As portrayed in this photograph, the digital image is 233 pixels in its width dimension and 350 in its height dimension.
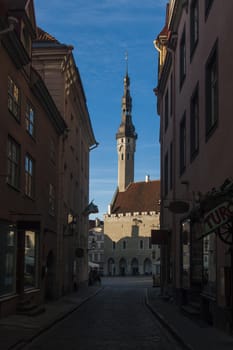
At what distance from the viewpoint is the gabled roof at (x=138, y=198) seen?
115625 millimetres

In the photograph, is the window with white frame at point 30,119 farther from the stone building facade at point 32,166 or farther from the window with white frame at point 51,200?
the window with white frame at point 51,200

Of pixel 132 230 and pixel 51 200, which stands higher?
pixel 132 230

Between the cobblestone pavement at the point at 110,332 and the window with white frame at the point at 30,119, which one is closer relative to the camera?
the cobblestone pavement at the point at 110,332

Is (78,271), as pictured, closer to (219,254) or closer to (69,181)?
(69,181)

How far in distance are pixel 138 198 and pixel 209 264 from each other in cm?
10163

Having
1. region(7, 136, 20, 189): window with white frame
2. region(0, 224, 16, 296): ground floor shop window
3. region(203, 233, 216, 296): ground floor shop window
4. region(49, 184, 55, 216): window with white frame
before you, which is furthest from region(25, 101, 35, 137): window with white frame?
region(203, 233, 216, 296): ground floor shop window

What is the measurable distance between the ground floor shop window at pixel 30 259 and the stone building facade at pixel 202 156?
5.64 metres

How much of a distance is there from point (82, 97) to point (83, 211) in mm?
9966

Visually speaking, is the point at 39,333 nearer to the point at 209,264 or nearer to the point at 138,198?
the point at 209,264

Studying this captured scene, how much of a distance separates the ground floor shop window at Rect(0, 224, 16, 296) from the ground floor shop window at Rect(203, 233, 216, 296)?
6.03 meters

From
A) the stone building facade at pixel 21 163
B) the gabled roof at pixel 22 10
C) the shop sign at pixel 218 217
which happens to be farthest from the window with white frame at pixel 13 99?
the shop sign at pixel 218 217

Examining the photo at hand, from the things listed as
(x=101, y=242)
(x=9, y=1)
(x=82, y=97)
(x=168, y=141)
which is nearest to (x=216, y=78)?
(x=9, y=1)

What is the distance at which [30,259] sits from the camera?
2281 centimetres

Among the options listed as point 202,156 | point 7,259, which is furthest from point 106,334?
point 202,156
